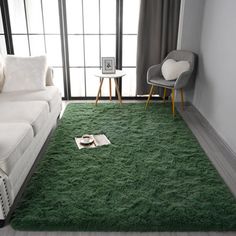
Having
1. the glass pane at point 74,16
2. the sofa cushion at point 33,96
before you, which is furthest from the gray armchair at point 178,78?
the sofa cushion at point 33,96

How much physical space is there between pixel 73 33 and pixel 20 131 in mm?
2348

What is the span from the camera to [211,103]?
3.22 metres

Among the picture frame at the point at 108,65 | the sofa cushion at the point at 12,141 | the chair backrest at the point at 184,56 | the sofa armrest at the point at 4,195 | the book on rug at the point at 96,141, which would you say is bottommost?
the book on rug at the point at 96,141

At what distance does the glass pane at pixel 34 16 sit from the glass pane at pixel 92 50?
721 mm

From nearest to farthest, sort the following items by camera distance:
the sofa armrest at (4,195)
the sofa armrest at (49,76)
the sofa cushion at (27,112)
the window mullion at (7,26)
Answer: the sofa armrest at (4,195), the sofa cushion at (27,112), the sofa armrest at (49,76), the window mullion at (7,26)

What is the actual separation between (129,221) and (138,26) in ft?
9.38

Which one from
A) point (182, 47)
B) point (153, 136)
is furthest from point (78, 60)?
point (153, 136)

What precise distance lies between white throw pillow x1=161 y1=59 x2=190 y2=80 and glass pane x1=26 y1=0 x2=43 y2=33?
1.97m

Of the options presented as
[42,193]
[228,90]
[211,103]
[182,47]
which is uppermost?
[182,47]

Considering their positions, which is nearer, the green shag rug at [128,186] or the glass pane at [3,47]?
the green shag rug at [128,186]

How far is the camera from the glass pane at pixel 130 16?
12.5 ft

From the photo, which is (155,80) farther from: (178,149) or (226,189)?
(226,189)

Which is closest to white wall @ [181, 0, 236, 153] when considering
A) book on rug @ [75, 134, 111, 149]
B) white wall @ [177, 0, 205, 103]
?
white wall @ [177, 0, 205, 103]

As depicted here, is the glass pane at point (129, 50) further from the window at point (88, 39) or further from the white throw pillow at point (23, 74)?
the white throw pillow at point (23, 74)
